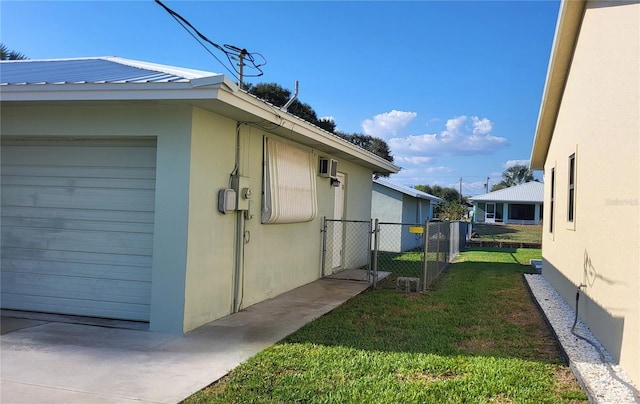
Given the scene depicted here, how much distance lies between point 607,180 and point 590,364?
2.07 metres

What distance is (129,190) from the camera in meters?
6.09

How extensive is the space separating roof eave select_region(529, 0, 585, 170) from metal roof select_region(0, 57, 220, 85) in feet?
18.6

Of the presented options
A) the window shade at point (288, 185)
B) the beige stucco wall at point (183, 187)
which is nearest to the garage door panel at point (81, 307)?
the beige stucco wall at point (183, 187)

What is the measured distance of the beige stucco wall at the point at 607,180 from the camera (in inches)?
168

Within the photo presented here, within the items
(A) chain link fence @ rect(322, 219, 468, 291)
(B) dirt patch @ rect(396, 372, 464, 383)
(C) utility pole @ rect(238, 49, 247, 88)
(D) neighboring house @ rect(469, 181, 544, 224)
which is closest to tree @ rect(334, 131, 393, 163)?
(D) neighboring house @ rect(469, 181, 544, 224)

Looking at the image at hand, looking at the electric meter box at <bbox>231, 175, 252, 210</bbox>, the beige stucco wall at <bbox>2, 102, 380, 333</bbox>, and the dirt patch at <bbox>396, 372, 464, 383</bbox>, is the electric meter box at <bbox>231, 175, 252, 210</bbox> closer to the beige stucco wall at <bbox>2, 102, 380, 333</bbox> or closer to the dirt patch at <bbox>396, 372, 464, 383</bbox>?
the beige stucco wall at <bbox>2, 102, 380, 333</bbox>

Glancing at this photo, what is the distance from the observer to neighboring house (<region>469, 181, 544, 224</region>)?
3800 centimetres

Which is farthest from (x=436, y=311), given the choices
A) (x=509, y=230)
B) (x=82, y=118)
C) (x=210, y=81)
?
(x=509, y=230)

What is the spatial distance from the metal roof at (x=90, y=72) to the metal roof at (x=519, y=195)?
1403 inches

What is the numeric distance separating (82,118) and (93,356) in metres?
3.06

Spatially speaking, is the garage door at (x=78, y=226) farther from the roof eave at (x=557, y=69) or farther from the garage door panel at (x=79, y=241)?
the roof eave at (x=557, y=69)

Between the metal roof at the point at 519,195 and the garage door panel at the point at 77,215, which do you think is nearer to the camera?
the garage door panel at the point at 77,215

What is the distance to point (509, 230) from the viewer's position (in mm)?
28172

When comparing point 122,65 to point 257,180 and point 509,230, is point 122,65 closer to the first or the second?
point 257,180
